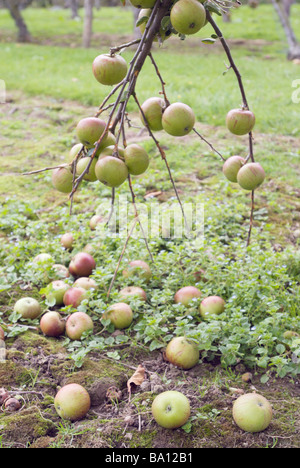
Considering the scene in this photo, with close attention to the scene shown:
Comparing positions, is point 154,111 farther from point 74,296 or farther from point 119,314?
point 74,296

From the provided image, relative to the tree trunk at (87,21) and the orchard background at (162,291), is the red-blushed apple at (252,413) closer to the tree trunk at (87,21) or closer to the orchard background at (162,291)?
the orchard background at (162,291)

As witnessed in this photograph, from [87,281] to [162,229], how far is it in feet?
2.85

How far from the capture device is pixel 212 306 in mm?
2566

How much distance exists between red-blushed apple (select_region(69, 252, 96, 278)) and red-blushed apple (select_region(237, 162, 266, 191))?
153 centimetres

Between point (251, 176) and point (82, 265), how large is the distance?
1.59m

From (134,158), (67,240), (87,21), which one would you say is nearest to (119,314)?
(67,240)

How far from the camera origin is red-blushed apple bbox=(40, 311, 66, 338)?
2.52 meters

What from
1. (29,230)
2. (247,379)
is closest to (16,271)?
(29,230)

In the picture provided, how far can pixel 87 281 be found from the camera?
2.83 meters

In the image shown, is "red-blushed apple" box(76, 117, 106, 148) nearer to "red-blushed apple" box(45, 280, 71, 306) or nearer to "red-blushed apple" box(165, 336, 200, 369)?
"red-blushed apple" box(165, 336, 200, 369)

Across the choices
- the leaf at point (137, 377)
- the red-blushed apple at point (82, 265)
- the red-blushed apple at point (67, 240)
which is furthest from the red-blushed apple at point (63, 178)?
the red-blushed apple at point (67, 240)

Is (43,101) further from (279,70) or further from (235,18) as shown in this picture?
(235,18)

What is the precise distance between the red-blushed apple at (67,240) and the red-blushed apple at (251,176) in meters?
1.90

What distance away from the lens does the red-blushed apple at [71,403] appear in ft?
6.57
